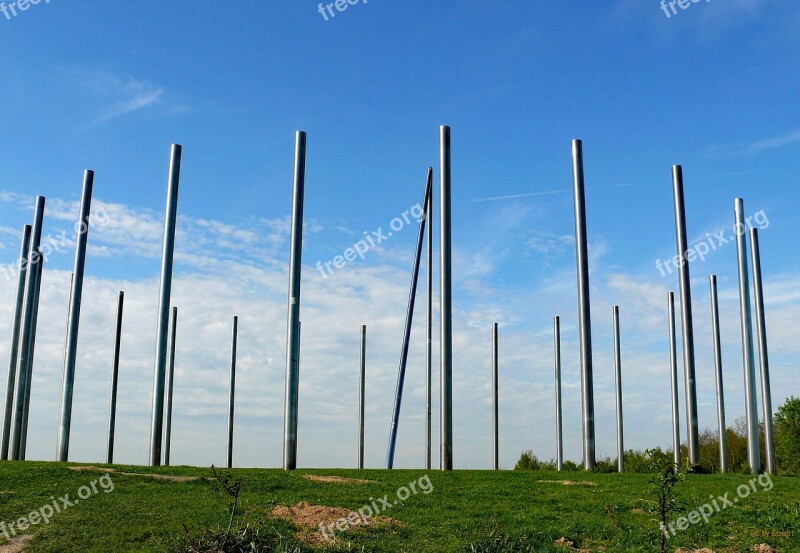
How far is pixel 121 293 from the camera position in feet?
106

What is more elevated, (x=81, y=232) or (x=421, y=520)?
(x=81, y=232)

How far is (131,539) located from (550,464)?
27.1m

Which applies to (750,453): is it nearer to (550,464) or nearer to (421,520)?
(550,464)

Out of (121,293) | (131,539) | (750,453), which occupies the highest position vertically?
(121,293)

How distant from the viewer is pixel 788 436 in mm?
39250

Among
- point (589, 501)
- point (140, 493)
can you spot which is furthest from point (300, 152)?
point (589, 501)

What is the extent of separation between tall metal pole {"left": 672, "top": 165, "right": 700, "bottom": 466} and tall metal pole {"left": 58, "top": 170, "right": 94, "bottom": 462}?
17.9 m

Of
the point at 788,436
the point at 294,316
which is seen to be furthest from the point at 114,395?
the point at 788,436

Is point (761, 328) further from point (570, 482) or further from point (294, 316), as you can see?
point (294, 316)

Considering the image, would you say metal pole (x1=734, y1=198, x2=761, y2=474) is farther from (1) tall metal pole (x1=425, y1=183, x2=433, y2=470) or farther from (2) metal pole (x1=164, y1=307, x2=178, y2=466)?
(2) metal pole (x1=164, y1=307, x2=178, y2=466)

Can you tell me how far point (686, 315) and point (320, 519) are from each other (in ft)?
52.7

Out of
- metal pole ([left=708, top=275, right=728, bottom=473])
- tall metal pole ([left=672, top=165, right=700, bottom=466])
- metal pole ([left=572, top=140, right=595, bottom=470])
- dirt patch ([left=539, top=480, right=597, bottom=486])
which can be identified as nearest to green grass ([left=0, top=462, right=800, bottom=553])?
dirt patch ([left=539, top=480, right=597, bottom=486])

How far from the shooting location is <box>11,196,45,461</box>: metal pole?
27.3 m

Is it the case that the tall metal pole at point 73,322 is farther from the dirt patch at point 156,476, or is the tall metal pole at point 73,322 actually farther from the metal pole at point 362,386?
the metal pole at point 362,386
